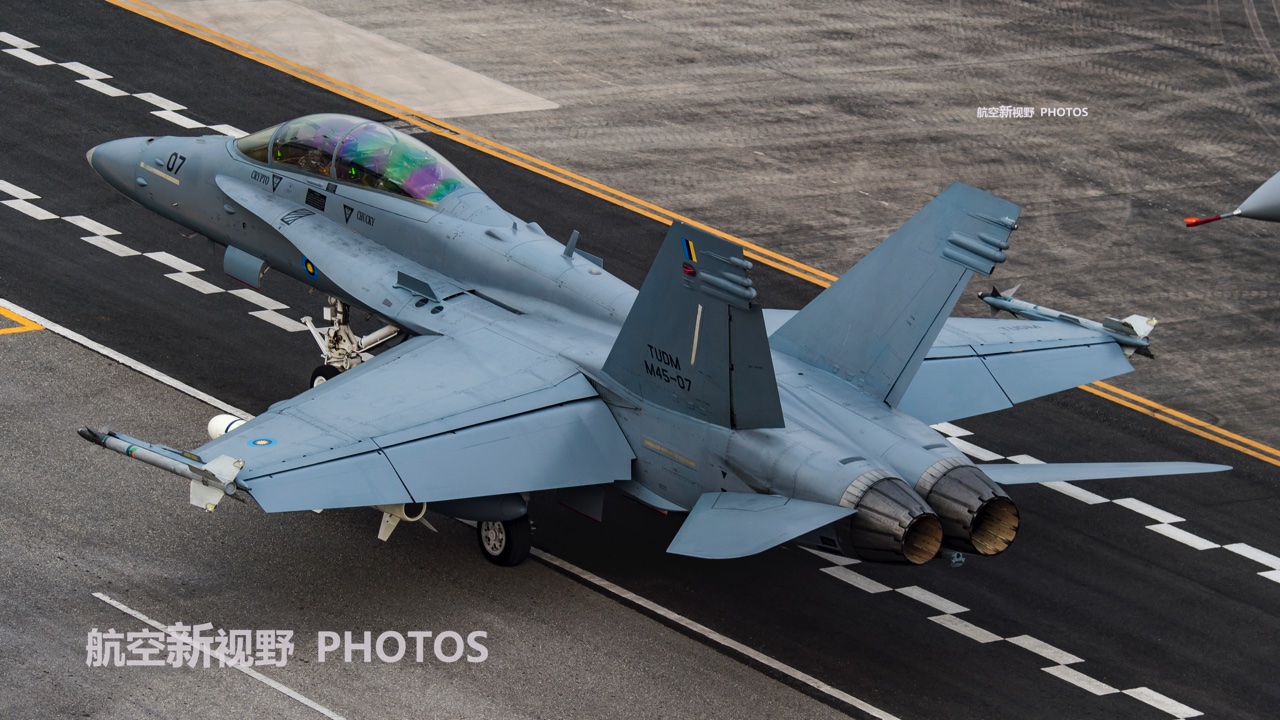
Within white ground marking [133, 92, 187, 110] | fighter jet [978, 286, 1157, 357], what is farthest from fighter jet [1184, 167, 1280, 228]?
white ground marking [133, 92, 187, 110]

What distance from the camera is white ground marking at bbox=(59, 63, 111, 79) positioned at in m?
32.2

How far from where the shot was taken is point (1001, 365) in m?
20.8

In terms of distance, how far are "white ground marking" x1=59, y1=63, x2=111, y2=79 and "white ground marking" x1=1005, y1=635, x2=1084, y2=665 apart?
71.5 feet

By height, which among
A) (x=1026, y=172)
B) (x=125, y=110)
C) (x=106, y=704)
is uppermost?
(x=1026, y=172)

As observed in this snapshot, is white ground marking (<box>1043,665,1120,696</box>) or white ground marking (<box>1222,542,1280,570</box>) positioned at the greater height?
white ground marking (<box>1222,542,1280,570</box>)

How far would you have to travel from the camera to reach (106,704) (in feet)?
53.9

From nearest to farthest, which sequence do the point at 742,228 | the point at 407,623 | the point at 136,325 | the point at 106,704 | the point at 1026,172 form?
the point at 106,704
the point at 407,623
the point at 136,325
the point at 742,228
the point at 1026,172

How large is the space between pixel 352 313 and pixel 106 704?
393 inches

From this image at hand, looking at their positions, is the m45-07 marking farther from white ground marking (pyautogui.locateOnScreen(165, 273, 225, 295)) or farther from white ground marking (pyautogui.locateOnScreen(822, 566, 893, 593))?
white ground marking (pyautogui.locateOnScreen(165, 273, 225, 295))

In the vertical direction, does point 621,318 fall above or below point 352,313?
above

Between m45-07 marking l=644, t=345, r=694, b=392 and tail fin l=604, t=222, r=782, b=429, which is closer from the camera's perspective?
tail fin l=604, t=222, r=782, b=429

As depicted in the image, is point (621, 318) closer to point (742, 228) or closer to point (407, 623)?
point (407, 623)

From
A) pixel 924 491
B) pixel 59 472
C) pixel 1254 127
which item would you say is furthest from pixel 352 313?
pixel 1254 127
